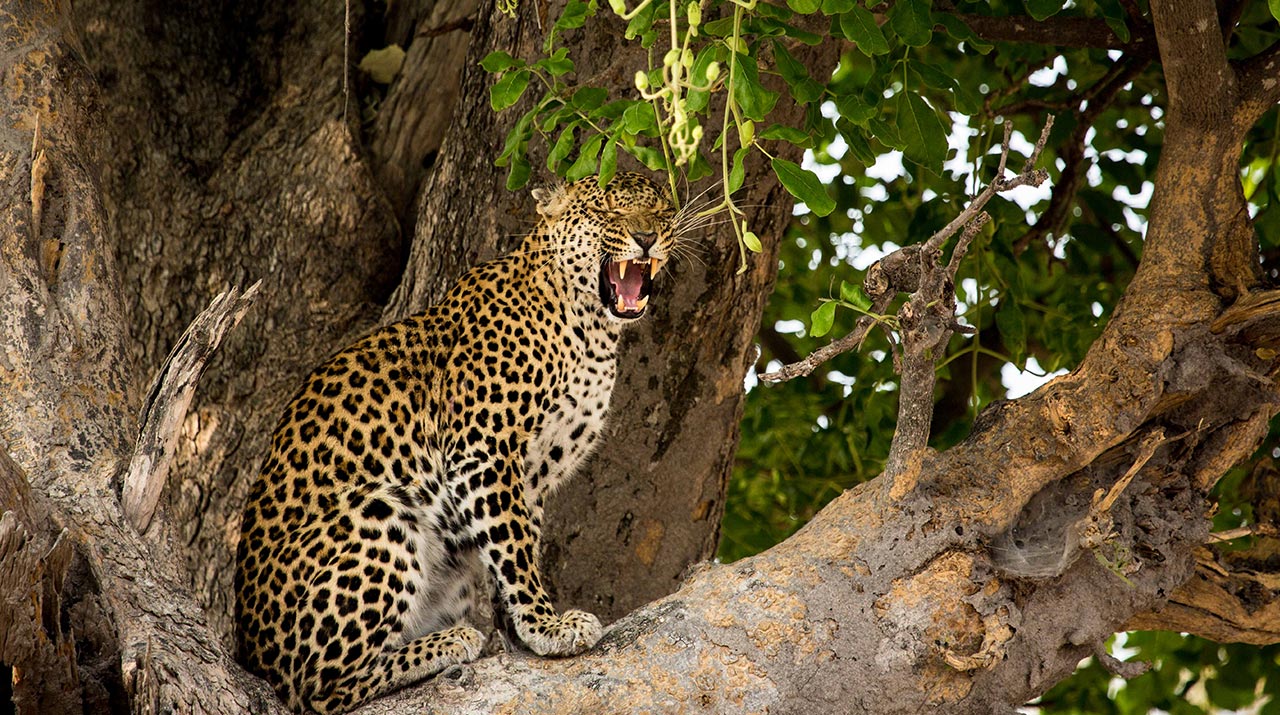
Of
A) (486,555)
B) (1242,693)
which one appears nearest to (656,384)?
(486,555)

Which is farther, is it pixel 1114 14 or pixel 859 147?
pixel 1114 14

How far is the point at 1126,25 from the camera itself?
→ 5.20 metres

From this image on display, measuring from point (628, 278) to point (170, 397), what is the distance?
6.25 feet

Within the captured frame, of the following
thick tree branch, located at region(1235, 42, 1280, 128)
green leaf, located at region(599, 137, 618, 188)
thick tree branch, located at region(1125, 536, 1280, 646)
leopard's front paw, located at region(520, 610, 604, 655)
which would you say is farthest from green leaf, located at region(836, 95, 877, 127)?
thick tree branch, located at region(1125, 536, 1280, 646)

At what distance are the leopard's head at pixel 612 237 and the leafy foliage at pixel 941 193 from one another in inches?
6.5

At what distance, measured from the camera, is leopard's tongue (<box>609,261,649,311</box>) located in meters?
5.16

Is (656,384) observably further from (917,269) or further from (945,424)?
(945,424)

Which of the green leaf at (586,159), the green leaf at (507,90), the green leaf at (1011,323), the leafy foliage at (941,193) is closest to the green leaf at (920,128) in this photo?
the leafy foliage at (941,193)

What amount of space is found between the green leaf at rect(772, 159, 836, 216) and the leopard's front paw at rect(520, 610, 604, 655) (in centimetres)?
154

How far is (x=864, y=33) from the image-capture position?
3.98 meters

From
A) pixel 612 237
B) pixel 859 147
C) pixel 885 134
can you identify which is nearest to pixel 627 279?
pixel 612 237

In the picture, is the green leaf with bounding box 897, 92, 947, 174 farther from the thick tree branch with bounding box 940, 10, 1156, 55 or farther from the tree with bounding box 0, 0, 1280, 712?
the thick tree branch with bounding box 940, 10, 1156, 55

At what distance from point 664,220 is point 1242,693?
414 centimetres

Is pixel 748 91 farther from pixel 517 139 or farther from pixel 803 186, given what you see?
pixel 517 139
